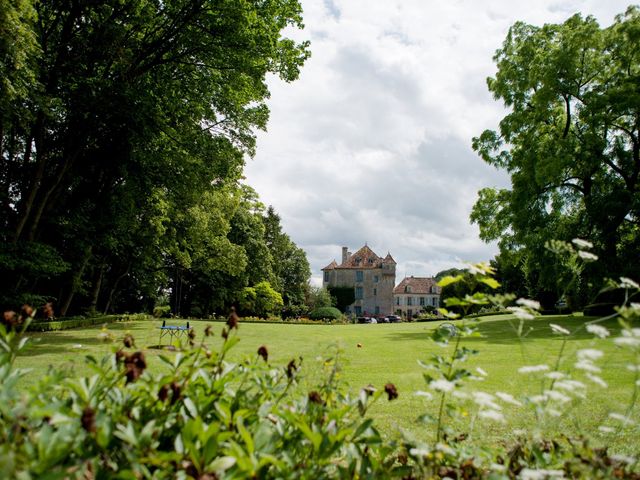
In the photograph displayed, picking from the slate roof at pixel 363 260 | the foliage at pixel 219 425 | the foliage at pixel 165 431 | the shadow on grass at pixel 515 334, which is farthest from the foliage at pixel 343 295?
the foliage at pixel 165 431

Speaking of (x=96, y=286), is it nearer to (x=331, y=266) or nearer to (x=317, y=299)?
(x=317, y=299)

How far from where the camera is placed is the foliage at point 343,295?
6534 centimetres

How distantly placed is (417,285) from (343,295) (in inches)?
894

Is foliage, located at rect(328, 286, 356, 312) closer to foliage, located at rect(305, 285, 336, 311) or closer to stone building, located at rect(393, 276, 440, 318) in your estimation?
foliage, located at rect(305, 285, 336, 311)

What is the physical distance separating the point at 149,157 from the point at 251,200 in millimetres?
29440

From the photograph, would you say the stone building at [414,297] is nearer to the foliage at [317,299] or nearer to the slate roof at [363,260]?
the slate roof at [363,260]

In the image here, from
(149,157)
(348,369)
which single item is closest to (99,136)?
(149,157)

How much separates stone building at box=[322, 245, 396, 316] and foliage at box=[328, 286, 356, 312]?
1411 millimetres

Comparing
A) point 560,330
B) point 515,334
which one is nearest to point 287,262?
point 515,334

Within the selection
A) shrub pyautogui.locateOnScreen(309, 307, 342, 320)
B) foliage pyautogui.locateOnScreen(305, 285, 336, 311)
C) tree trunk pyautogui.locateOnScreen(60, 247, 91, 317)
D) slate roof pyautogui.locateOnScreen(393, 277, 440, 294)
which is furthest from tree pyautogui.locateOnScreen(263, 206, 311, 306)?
slate roof pyautogui.locateOnScreen(393, 277, 440, 294)

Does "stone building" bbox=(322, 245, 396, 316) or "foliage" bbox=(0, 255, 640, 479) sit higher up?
"stone building" bbox=(322, 245, 396, 316)

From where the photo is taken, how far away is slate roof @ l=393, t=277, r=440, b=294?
267 ft

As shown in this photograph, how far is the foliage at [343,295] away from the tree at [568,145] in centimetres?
4132

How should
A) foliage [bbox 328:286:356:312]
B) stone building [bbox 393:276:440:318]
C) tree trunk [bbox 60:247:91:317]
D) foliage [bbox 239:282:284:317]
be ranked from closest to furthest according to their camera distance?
tree trunk [bbox 60:247:91:317], foliage [bbox 239:282:284:317], foliage [bbox 328:286:356:312], stone building [bbox 393:276:440:318]
